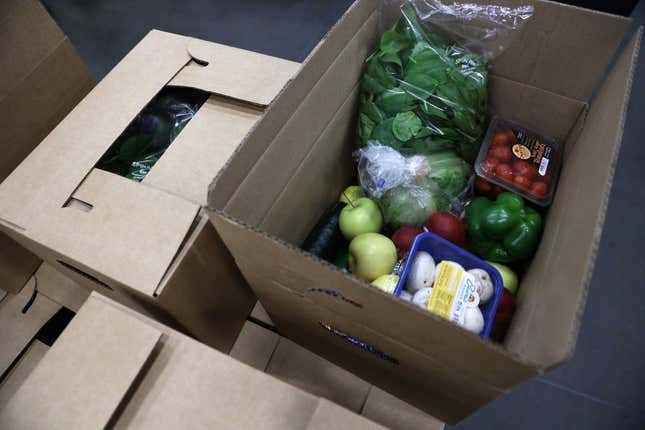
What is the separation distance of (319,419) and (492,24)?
0.78 meters

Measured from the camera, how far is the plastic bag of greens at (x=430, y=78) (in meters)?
0.89

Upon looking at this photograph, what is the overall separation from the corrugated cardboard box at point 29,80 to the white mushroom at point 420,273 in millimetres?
842

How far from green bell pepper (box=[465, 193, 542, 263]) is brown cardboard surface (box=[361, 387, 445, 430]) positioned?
343mm

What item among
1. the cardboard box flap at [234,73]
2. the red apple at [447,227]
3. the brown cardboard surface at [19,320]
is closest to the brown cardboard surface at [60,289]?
the brown cardboard surface at [19,320]

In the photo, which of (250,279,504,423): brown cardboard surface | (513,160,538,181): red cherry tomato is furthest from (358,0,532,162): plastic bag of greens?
(250,279,504,423): brown cardboard surface

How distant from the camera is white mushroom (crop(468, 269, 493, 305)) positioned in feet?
2.29

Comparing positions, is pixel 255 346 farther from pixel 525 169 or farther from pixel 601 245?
pixel 601 245

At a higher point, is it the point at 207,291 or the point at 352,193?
the point at 352,193

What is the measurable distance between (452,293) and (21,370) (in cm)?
92

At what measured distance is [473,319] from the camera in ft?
2.13

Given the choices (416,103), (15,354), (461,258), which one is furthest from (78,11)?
(461,258)

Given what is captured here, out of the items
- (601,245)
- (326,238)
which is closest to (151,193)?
(326,238)

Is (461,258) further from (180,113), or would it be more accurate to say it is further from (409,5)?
(180,113)

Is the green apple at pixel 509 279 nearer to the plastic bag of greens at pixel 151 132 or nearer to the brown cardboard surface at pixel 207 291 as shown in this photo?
the brown cardboard surface at pixel 207 291
